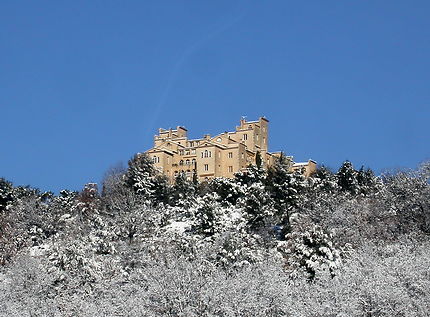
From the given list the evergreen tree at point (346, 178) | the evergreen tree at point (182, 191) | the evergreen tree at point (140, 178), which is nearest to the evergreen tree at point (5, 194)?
the evergreen tree at point (140, 178)

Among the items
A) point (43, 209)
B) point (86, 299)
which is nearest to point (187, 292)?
point (86, 299)

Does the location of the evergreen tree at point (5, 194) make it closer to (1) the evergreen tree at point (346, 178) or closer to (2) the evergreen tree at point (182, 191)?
(2) the evergreen tree at point (182, 191)

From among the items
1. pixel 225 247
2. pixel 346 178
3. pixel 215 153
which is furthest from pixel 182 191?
pixel 215 153

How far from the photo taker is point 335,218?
4597cm

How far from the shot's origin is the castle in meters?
83.7

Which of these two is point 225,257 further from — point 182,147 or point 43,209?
point 182,147

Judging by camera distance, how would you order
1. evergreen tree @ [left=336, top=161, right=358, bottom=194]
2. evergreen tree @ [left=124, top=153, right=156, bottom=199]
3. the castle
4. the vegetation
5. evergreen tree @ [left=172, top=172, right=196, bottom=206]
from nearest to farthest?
the vegetation → evergreen tree @ [left=172, top=172, right=196, bottom=206] → evergreen tree @ [left=124, top=153, right=156, bottom=199] → evergreen tree @ [left=336, top=161, right=358, bottom=194] → the castle

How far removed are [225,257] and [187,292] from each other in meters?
11.1

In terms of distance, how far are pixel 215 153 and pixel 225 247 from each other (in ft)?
153

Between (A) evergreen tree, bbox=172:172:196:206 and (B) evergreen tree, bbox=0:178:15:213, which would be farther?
(B) evergreen tree, bbox=0:178:15:213

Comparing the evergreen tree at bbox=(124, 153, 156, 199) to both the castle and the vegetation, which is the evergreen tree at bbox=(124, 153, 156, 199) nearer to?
the vegetation

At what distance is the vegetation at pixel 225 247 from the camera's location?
25.9 m

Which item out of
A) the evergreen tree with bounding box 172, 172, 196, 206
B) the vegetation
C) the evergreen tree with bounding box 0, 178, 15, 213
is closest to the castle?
the vegetation

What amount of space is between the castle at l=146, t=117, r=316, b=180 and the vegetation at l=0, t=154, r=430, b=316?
17726 millimetres
